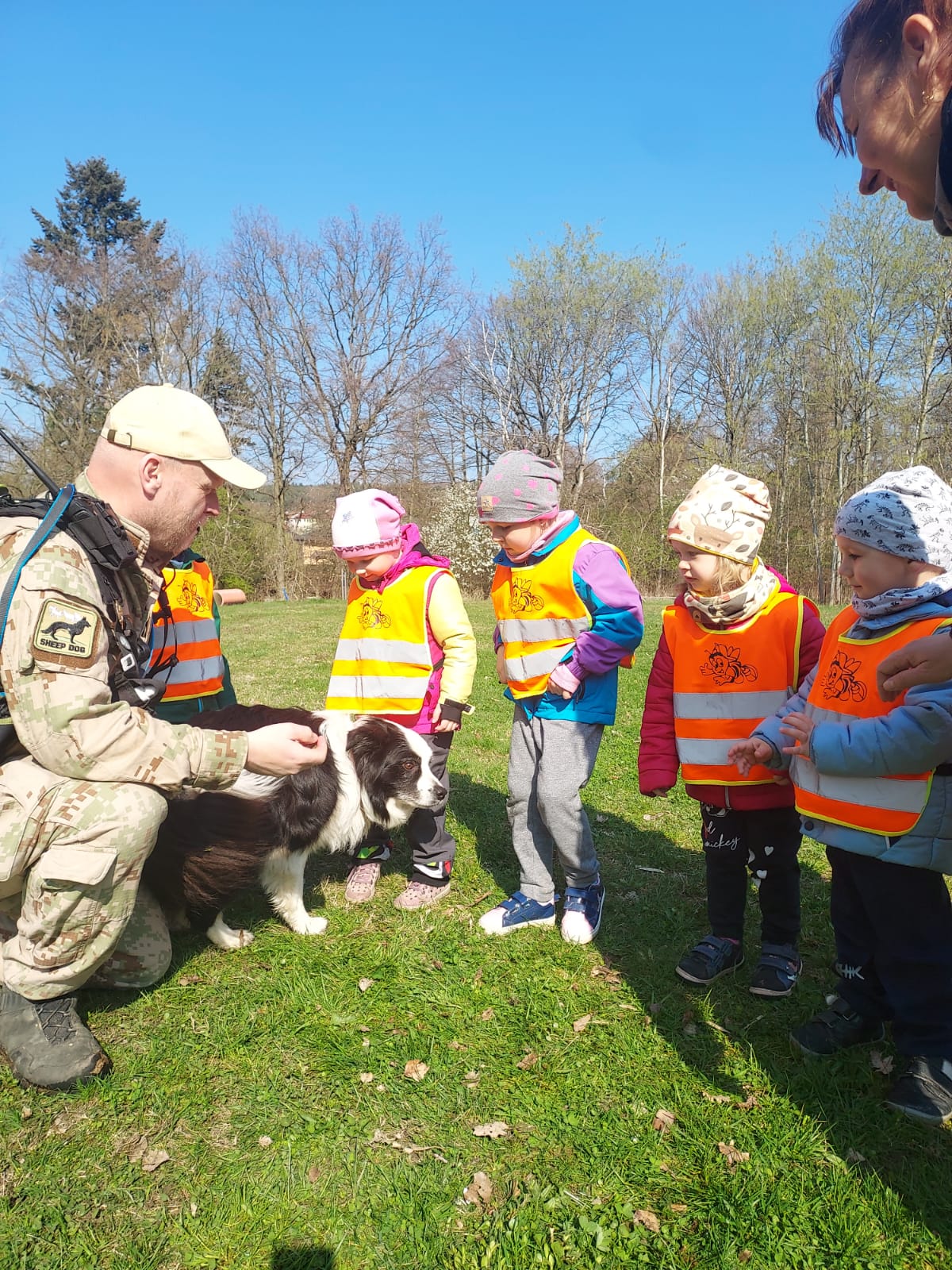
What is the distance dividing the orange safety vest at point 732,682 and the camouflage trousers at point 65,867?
227cm

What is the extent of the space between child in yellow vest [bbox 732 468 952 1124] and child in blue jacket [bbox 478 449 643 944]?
1018 millimetres

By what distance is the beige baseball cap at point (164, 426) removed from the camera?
9.70 feet

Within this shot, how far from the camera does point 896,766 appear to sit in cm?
243

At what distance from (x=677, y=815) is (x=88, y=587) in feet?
14.4

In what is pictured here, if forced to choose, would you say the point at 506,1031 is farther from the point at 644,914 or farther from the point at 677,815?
the point at 677,815

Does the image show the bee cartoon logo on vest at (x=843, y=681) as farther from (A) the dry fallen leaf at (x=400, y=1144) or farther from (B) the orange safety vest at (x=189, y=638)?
(B) the orange safety vest at (x=189, y=638)

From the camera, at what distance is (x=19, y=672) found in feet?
8.38

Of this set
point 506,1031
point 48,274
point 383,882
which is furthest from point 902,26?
point 48,274

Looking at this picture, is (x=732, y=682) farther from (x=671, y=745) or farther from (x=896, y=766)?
(x=896, y=766)

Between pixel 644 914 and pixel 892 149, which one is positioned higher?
pixel 892 149

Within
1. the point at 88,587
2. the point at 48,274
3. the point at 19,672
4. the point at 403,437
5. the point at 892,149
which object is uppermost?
the point at 48,274

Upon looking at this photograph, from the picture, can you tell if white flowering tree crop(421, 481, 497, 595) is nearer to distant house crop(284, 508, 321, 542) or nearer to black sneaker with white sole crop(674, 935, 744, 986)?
distant house crop(284, 508, 321, 542)

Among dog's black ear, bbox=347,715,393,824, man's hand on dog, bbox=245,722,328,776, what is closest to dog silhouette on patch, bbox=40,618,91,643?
man's hand on dog, bbox=245,722,328,776

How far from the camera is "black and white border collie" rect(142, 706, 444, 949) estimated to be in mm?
3387
